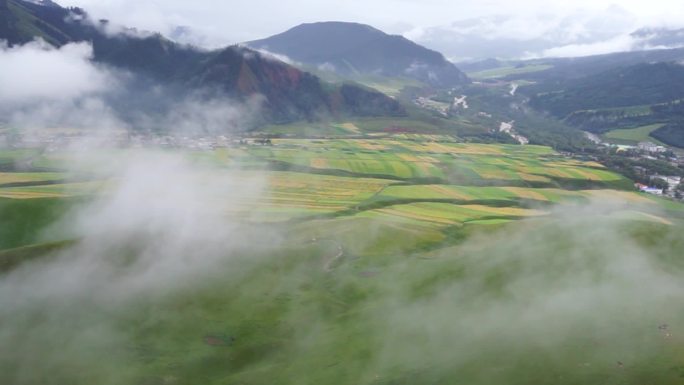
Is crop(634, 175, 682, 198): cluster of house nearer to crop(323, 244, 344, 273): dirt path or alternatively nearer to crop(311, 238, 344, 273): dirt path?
crop(311, 238, 344, 273): dirt path

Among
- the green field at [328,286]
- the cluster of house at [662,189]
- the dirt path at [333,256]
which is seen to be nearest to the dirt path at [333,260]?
the dirt path at [333,256]

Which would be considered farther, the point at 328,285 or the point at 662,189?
the point at 662,189

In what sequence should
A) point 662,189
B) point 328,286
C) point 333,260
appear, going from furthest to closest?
point 662,189 → point 333,260 → point 328,286

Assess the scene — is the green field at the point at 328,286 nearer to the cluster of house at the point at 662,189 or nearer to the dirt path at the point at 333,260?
the dirt path at the point at 333,260

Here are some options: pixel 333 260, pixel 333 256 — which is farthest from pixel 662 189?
pixel 333 260

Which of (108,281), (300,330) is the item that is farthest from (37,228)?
(300,330)

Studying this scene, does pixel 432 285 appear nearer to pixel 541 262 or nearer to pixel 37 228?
pixel 541 262

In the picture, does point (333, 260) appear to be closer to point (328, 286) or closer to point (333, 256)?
point (333, 256)

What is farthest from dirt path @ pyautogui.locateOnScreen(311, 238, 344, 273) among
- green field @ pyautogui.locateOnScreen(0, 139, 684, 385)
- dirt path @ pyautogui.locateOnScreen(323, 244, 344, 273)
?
green field @ pyautogui.locateOnScreen(0, 139, 684, 385)
